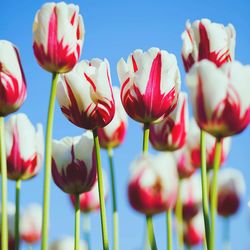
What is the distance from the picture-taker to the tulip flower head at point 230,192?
1218 millimetres

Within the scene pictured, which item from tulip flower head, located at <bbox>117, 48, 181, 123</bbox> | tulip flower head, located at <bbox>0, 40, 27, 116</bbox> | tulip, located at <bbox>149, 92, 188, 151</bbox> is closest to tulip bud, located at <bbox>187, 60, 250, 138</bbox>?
tulip flower head, located at <bbox>117, 48, 181, 123</bbox>

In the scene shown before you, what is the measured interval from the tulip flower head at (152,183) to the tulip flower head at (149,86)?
279 millimetres

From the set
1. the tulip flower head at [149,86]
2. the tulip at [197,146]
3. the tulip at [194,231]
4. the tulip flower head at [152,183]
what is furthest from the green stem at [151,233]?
the tulip at [194,231]

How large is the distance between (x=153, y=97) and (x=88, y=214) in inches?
28.3

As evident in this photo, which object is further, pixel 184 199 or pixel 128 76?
pixel 184 199

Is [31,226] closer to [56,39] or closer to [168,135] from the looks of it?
[168,135]

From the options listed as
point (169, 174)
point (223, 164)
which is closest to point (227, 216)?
point (223, 164)

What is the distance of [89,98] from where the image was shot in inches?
39.2

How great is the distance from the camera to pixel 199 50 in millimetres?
1001

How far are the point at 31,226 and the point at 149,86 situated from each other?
0.89 m

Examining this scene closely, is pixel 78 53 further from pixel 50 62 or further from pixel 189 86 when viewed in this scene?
pixel 189 86

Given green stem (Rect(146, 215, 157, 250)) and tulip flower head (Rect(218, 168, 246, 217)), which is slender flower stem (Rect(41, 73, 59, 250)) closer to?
green stem (Rect(146, 215, 157, 250))

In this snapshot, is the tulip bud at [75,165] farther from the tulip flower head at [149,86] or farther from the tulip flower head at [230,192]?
the tulip flower head at [230,192]

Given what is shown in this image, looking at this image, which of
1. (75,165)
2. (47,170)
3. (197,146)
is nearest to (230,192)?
(197,146)
